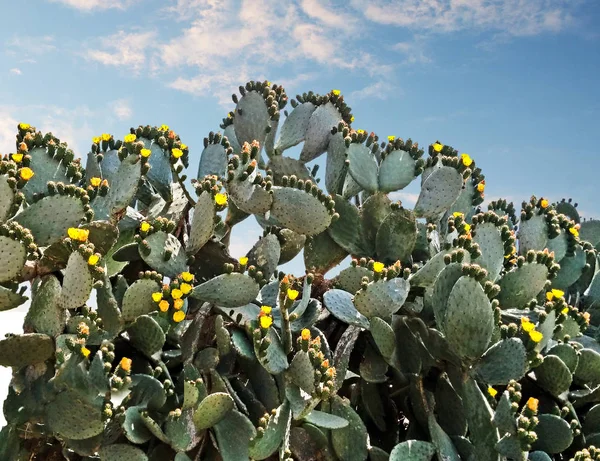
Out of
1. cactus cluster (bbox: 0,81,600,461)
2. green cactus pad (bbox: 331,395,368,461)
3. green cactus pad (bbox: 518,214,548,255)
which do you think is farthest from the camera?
green cactus pad (bbox: 518,214,548,255)

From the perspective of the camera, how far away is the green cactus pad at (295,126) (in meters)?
4.08

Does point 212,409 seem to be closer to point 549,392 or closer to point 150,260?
point 150,260

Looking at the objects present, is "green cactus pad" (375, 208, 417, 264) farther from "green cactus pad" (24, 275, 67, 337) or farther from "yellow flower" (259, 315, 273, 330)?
"green cactus pad" (24, 275, 67, 337)

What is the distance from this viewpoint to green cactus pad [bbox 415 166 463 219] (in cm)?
365

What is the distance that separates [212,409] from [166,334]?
17.6 inches

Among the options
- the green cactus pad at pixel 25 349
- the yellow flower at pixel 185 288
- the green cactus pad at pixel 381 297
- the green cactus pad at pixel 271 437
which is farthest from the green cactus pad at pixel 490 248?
the green cactus pad at pixel 25 349

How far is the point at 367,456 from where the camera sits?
10.8 ft

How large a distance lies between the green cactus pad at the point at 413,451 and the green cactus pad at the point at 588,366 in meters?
1.04

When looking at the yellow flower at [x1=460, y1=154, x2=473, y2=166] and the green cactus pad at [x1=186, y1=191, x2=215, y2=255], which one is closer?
the green cactus pad at [x1=186, y1=191, x2=215, y2=255]

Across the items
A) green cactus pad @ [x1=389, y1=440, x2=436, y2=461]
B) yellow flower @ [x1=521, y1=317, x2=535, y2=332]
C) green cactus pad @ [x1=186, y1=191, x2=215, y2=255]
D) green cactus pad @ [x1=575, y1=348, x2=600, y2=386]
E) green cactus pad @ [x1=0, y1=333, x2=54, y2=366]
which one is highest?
green cactus pad @ [x1=186, y1=191, x2=215, y2=255]

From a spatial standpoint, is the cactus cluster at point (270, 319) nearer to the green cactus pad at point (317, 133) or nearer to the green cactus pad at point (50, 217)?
the green cactus pad at point (50, 217)

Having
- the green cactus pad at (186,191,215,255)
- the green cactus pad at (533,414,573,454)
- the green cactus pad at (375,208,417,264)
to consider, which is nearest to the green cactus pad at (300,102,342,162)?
the green cactus pad at (375,208,417,264)

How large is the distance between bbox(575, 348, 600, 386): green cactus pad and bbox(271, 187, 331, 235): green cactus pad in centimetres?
156

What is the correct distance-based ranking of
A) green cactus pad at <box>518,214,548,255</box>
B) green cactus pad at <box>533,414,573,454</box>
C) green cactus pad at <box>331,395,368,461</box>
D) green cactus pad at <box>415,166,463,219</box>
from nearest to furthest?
green cactus pad at <box>331,395,368,461</box>, green cactus pad at <box>533,414,573,454</box>, green cactus pad at <box>415,166,463,219</box>, green cactus pad at <box>518,214,548,255</box>
